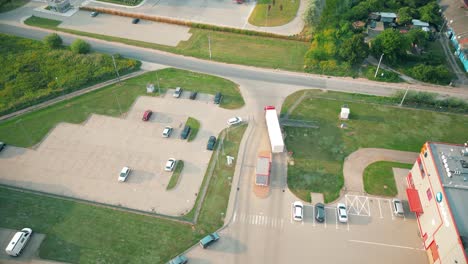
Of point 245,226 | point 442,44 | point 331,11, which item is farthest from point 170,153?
point 442,44

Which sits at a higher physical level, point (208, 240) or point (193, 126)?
point (193, 126)

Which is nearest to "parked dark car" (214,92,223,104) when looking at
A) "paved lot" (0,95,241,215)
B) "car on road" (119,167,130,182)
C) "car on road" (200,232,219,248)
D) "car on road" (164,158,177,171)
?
"paved lot" (0,95,241,215)

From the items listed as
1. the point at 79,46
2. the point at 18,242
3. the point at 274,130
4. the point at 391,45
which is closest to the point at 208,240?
the point at 274,130

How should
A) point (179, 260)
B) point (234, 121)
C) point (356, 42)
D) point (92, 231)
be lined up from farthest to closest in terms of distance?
point (356, 42) → point (234, 121) → point (92, 231) → point (179, 260)

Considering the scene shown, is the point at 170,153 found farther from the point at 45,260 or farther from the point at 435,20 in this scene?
the point at 435,20

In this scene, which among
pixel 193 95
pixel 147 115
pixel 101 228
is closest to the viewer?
pixel 101 228

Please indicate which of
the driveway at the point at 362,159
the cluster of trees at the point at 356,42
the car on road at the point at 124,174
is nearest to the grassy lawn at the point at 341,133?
the driveway at the point at 362,159

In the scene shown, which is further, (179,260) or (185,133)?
(185,133)

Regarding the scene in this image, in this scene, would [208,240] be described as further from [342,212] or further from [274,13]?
[274,13]
